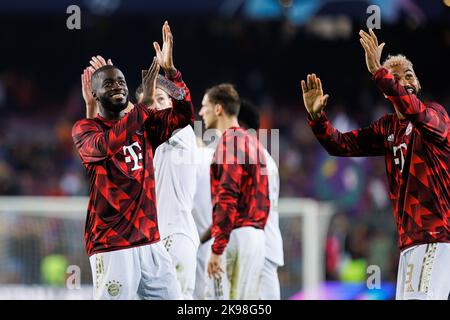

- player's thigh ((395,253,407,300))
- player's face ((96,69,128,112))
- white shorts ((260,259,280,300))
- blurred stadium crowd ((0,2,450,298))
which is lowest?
white shorts ((260,259,280,300))

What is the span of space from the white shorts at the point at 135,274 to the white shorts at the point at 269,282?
104 inches

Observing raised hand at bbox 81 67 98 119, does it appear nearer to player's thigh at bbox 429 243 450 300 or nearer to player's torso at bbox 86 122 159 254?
player's torso at bbox 86 122 159 254

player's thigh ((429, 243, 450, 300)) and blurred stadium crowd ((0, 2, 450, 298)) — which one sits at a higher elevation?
blurred stadium crowd ((0, 2, 450, 298))

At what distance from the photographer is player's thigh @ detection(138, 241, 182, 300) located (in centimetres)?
640

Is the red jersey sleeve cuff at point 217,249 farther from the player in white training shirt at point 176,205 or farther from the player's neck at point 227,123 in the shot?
the player's neck at point 227,123

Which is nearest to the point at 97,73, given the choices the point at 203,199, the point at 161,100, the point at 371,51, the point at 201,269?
the point at 161,100

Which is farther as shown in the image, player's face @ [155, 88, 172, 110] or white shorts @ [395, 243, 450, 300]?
player's face @ [155, 88, 172, 110]

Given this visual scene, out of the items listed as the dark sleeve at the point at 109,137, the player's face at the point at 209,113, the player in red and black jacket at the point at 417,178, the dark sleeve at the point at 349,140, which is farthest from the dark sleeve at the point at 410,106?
A: the player's face at the point at 209,113

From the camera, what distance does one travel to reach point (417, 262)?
20.8ft

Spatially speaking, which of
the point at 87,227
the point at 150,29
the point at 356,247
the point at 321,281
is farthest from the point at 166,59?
the point at 150,29

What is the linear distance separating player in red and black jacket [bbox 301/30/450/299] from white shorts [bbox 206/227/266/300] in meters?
2.17

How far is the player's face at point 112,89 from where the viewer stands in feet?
21.4

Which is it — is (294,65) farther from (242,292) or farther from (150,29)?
(242,292)

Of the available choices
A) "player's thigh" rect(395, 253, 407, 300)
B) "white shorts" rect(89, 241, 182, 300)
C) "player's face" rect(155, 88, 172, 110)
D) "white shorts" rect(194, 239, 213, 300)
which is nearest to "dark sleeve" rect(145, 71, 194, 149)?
"white shorts" rect(89, 241, 182, 300)
